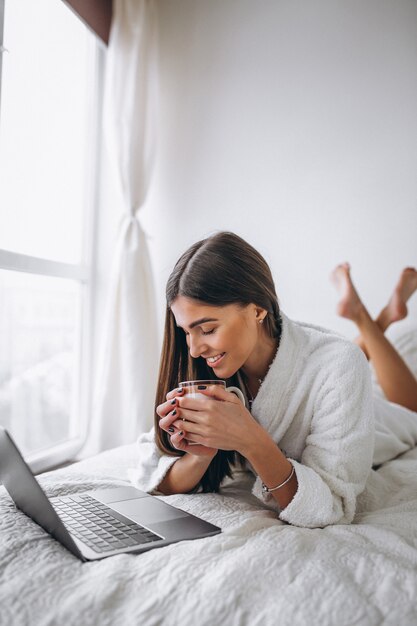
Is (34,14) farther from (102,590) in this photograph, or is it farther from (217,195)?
(102,590)

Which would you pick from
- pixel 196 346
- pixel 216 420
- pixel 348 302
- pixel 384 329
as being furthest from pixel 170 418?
pixel 384 329

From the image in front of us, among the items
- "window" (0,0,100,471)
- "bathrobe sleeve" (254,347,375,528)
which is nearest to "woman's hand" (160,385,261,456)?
"bathrobe sleeve" (254,347,375,528)

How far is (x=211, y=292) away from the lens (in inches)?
50.1

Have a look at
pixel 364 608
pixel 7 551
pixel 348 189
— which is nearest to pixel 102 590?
pixel 7 551

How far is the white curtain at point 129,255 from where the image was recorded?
2498 mm

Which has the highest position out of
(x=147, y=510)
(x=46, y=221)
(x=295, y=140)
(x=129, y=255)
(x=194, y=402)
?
(x=295, y=140)

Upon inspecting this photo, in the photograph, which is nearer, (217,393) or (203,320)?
(217,393)

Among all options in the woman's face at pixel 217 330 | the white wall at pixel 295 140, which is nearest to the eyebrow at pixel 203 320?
the woman's face at pixel 217 330

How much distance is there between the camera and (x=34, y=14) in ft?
7.30

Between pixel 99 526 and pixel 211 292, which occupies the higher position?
pixel 211 292

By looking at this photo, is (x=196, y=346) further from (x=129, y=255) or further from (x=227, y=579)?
(x=129, y=255)

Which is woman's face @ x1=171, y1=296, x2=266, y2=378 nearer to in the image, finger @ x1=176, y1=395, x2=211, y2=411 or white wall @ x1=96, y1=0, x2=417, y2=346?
finger @ x1=176, y1=395, x2=211, y2=411

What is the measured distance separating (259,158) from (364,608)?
2.33m

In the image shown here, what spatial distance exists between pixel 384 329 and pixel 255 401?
1155mm
